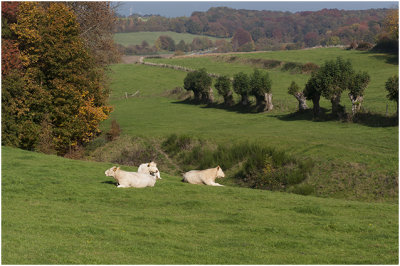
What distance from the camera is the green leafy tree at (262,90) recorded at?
67438 mm

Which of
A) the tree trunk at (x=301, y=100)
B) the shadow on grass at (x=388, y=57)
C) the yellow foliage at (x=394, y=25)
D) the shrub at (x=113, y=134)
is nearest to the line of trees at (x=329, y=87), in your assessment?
the tree trunk at (x=301, y=100)

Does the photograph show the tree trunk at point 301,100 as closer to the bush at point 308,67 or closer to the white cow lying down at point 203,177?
the white cow lying down at point 203,177

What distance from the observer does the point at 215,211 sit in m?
22.1

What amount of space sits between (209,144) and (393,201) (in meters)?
20.6

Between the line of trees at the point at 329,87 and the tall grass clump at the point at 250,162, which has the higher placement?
the line of trees at the point at 329,87

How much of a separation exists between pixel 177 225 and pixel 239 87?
55395 millimetres

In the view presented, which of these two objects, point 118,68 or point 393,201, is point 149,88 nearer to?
point 118,68

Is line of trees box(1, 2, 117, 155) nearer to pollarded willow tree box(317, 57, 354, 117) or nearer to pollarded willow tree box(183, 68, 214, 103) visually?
pollarded willow tree box(317, 57, 354, 117)

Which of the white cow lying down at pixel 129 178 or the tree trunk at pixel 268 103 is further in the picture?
the tree trunk at pixel 268 103

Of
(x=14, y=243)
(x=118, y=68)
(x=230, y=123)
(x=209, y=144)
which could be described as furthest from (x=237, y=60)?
(x=14, y=243)

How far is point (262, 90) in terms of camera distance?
67875mm

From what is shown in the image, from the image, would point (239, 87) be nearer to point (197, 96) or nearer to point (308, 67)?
point (197, 96)

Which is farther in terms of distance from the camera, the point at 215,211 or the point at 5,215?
the point at 215,211

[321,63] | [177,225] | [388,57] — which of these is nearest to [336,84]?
[177,225]
